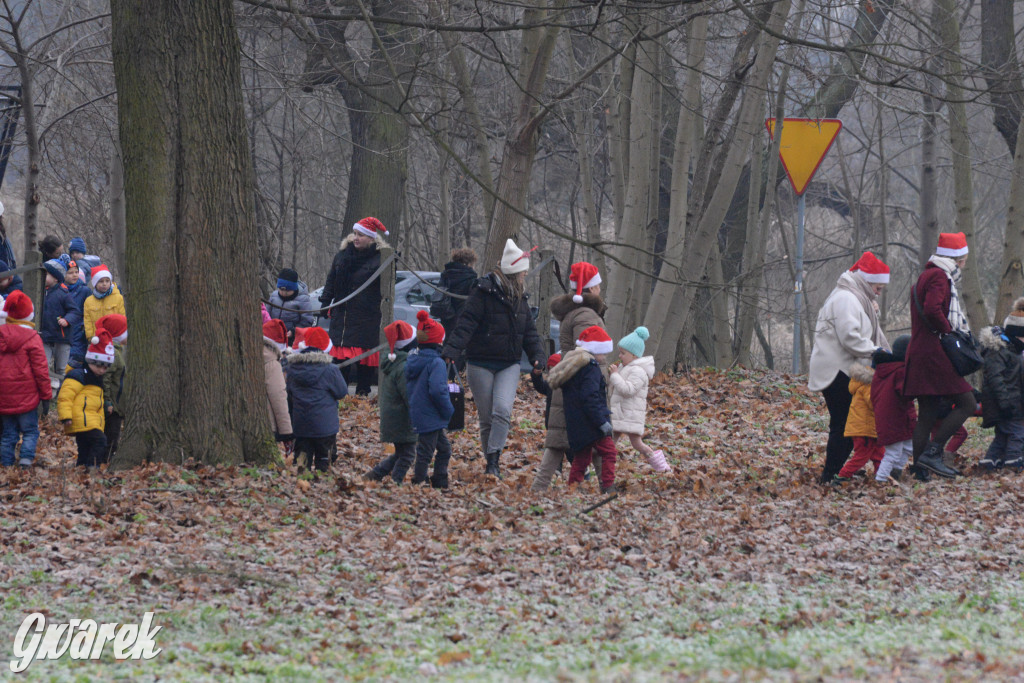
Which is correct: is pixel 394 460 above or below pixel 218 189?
below

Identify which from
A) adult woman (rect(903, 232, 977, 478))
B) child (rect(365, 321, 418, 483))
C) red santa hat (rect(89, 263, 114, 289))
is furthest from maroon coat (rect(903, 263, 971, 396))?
red santa hat (rect(89, 263, 114, 289))

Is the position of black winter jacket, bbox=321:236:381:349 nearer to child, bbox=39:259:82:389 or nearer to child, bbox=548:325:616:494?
child, bbox=39:259:82:389

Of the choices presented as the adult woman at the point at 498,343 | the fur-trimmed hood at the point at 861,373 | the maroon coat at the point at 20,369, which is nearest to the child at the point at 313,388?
the adult woman at the point at 498,343

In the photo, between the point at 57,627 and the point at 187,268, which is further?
the point at 187,268

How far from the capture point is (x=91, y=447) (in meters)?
9.26

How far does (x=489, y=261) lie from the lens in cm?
1310

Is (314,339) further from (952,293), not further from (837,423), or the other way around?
(952,293)

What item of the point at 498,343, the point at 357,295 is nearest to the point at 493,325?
the point at 498,343

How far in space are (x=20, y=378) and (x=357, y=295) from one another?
380 centimetres

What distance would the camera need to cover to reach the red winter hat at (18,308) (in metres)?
9.11

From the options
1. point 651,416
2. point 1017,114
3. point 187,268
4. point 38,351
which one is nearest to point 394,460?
point 187,268

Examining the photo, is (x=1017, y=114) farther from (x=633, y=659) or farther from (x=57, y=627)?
(x=57, y=627)

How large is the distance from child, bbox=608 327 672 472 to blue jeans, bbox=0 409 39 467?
4761 mm

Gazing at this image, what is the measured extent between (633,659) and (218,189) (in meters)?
4.97
